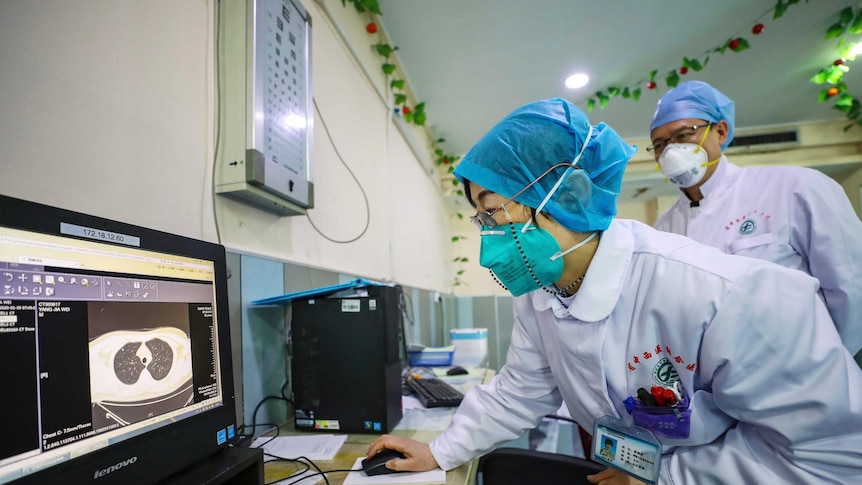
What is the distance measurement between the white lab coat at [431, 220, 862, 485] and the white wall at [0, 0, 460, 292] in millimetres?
792

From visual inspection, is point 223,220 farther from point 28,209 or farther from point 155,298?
point 28,209

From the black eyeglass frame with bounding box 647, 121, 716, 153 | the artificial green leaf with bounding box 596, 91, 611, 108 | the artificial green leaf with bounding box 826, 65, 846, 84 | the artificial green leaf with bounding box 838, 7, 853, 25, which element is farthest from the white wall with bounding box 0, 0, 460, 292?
the artificial green leaf with bounding box 826, 65, 846, 84

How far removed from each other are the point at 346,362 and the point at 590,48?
2.70 m

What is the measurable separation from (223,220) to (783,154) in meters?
5.59

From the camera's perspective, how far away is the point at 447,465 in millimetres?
874

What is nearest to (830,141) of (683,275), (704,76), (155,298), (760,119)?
(760,119)

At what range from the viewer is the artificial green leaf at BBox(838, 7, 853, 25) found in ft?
8.15

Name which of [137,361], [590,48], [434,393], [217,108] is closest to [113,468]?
[137,361]

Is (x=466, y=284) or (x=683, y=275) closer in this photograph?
(x=683, y=275)

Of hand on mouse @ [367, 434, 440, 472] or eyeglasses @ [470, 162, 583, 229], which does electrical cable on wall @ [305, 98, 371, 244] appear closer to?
eyeglasses @ [470, 162, 583, 229]

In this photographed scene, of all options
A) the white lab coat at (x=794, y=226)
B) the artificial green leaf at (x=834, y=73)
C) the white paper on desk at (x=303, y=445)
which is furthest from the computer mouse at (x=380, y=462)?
the artificial green leaf at (x=834, y=73)

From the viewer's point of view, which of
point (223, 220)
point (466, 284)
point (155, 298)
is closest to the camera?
point (155, 298)

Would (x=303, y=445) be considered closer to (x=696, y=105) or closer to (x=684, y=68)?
(x=696, y=105)

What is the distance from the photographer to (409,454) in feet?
2.83
